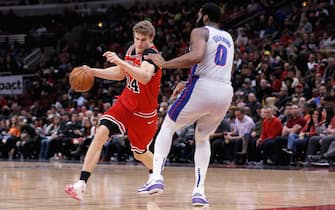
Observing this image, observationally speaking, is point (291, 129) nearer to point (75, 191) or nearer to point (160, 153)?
point (160, 153)

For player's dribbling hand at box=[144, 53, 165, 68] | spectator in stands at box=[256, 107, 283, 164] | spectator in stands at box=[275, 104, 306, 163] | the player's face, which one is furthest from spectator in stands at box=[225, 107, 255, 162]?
player's dribbling hand at box=[144, 53, 165, 68]

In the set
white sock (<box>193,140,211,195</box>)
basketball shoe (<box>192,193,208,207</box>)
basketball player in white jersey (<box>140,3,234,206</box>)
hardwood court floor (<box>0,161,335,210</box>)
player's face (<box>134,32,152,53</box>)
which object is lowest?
hardwood court floor (<box>0,161,335,210</box>)

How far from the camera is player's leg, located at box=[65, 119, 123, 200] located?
6.56 metres

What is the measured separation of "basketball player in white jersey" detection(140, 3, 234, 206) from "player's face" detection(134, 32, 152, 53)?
0.51 metres

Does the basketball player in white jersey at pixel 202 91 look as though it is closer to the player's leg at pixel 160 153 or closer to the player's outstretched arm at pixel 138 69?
the player's leg at pixel 160 153

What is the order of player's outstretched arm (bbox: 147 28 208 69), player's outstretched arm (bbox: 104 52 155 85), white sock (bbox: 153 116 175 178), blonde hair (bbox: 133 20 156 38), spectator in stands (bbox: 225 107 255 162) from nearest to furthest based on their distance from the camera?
1. player's outstretched arm (bbox: 147 28 208 69)
2. white sock (bbox: 153 116 175 178)
3. player's outstretched arm (bbox: 104 52 155 85)
4. blonde hair (bbox: 133 20 156 38)
5. spectator in stands (bbox: 225 107 255 162)

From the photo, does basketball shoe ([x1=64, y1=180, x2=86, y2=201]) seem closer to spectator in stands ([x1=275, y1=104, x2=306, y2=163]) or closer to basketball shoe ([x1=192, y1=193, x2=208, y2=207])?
basketball shoe ([x1=192, y1=193, x2=208, y2=207])

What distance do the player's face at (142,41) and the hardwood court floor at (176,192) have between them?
1520 millimetres

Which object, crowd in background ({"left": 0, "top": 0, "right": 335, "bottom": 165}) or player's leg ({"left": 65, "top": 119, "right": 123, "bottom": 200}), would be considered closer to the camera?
player's leg ({"left": 65, "top": 119, "right": 123, "bottom": 200})

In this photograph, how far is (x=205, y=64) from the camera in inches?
257

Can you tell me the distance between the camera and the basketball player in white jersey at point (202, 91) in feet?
21.3

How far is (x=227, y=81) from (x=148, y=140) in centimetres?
132

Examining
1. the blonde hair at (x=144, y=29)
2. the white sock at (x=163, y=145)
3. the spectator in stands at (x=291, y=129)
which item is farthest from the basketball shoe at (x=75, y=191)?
the spectator in stands at (x=291, y=129)

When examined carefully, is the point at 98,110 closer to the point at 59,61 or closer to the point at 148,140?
the point at 59,61
